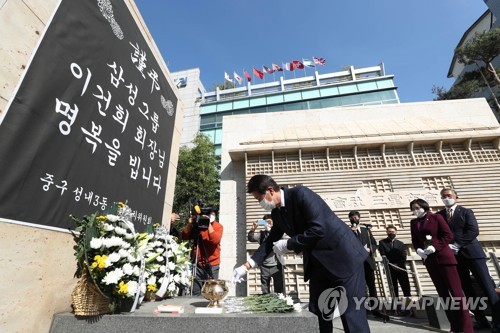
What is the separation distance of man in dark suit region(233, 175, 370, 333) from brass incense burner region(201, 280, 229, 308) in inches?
5.9

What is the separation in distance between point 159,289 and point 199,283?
1.50 meters

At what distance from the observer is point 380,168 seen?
7.20m

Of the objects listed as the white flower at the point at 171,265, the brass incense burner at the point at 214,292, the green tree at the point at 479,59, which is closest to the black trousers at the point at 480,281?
the brass incense burner at the point at 214,292

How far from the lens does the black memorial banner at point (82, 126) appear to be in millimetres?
1804

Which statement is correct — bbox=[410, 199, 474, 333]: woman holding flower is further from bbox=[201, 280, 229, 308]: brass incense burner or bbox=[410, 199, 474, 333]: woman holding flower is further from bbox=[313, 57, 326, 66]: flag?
bbox=[313, 57, 326, 66]: flag

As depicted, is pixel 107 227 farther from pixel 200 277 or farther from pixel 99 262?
pixel 200 277

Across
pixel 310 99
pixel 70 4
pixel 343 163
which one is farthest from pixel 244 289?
pixel 310 99

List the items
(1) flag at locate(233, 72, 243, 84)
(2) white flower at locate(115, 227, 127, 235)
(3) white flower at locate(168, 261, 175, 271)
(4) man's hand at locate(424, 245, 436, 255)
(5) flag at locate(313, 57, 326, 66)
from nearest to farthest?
(2) white flower at locate(115, 227, 127, 235) → (3) white flower at locate(168, 261, 175, 271) → (4) man's hand at locate(424, 245, 436, 255) → (5) flag at locate(313, 57, 326, 66) → (1) flag at locate(233, 72, 243, 84)

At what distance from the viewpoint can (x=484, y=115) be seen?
320 inches

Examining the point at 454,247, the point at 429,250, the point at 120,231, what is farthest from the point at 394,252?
the point at 120,231

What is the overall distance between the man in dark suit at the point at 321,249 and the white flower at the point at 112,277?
890mm

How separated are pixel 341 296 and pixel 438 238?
2190 millimetres

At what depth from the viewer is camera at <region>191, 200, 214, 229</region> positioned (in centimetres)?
366

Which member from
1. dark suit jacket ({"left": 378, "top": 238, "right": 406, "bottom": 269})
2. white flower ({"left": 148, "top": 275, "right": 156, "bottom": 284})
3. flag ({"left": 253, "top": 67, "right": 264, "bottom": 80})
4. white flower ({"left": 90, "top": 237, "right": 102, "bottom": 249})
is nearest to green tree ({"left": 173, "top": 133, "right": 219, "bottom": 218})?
dark suit jacket ({"left": 378, "top": 238, "right": 406, "bottom": 269})
